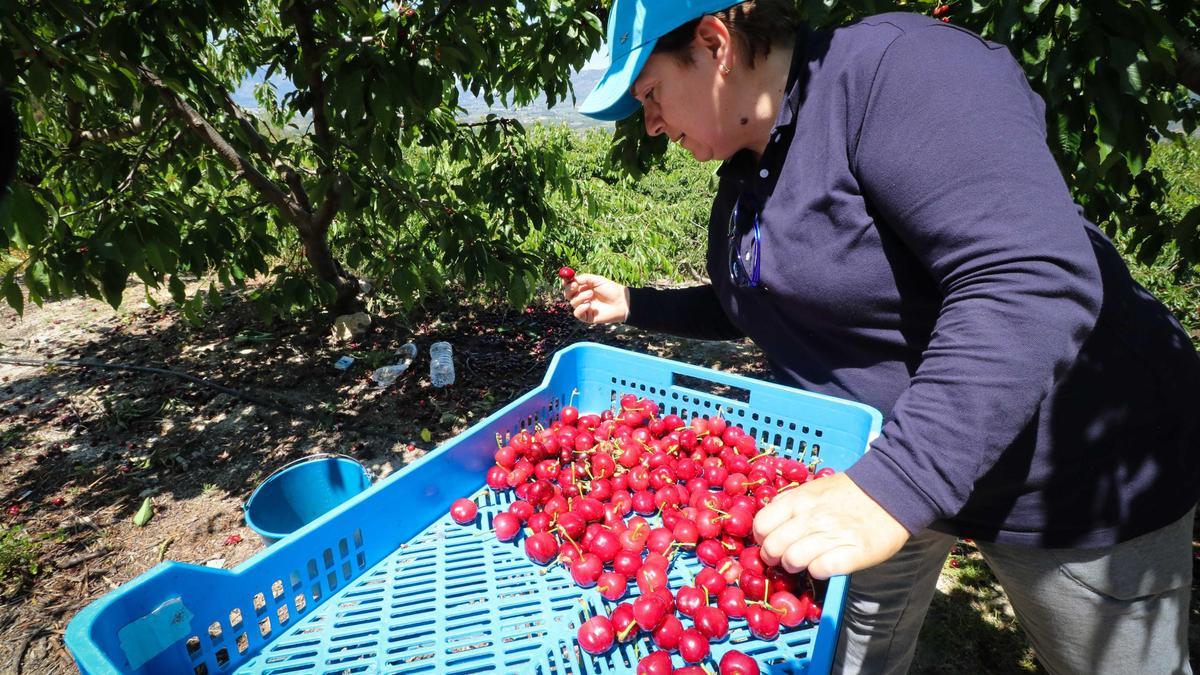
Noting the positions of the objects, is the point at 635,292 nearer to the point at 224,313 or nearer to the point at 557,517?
the point at 557,517

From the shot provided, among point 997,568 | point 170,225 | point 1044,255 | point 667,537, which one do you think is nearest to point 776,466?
point 667,537

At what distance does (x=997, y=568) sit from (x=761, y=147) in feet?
3.76

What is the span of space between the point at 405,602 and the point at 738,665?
0.70 m

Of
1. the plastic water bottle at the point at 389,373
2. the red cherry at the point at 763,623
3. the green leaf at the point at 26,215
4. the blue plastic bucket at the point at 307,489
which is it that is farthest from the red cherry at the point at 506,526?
the plastic water bottle at the point at 389,373

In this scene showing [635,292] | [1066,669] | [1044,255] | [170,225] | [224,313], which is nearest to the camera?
[1044,255]

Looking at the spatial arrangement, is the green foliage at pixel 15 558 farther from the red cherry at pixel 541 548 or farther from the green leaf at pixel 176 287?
the red cherry at pixel 541 548

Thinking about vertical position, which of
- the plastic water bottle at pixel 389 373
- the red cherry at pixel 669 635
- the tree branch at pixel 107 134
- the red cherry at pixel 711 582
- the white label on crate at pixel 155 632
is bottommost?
the plastic water bottle at pixel 389 373

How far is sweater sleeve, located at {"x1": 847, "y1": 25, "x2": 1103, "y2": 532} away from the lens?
0.81 m

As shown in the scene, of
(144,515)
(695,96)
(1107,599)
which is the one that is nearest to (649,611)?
(1107,599)

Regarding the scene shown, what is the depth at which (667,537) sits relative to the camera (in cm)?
147

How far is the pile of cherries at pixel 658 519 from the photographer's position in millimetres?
1231

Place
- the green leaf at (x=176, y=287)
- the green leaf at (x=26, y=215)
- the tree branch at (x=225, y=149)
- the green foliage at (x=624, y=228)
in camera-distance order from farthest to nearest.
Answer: the green foliage at (x=624, y=228) → the tree branch at (x=225, y=149) → the green leaf at (x=176, y=287) → the green leaf at (x=26, y=215)

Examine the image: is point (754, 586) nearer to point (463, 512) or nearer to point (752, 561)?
point (752, 561)

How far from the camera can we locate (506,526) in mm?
1501
